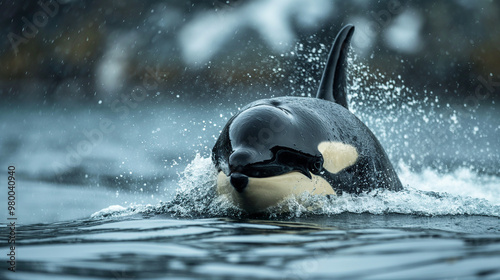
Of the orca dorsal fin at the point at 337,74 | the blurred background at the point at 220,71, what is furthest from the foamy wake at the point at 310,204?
the blurred background at the point at 220,71

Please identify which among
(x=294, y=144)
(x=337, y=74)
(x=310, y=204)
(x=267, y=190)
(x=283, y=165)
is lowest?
(x=310, y=204)

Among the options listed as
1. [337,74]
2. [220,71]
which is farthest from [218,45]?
[337,74]

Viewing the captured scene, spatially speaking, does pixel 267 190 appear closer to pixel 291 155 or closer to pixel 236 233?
pixel 291 155

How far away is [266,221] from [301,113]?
1.45 m

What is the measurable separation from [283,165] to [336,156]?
784 mm

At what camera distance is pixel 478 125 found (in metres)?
24.8

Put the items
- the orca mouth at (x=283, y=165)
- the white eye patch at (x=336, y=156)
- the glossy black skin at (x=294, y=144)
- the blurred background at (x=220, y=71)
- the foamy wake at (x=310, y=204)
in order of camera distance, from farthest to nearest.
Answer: the blurred background at (x=220, y=71), the white eye patch at (x=336, y=156), the foamy wake at (x=310, y=204), the glossy black skin at (x=294, y=144), the orca mouth at (x=283, y=165)

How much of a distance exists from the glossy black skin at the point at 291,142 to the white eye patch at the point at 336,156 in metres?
0.06

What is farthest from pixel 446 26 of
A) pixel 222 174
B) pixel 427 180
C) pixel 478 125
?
pixel 222 174

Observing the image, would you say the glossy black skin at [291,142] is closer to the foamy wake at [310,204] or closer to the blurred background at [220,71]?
the foamy wake at [310,204]

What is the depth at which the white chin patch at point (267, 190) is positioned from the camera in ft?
17.6

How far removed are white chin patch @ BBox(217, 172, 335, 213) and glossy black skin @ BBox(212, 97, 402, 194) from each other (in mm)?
69

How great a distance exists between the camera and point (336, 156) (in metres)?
6.13

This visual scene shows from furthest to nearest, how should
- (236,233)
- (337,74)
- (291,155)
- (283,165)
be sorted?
(337,74) → (291,155) → (283,165) → (236,233)
